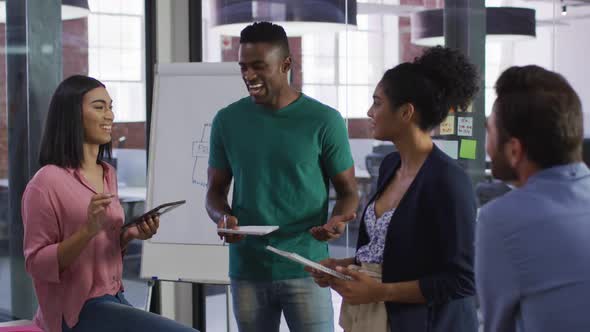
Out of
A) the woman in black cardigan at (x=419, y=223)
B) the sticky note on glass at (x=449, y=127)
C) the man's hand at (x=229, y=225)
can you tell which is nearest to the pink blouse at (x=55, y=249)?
the man's hand at (x=229, y=225)

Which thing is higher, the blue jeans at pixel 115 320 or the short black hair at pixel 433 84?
the short black hair at pixel 433 84

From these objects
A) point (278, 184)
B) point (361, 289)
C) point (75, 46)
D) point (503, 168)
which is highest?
point (75, 46)

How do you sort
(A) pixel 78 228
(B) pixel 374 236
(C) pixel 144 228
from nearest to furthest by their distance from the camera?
1. (B) pixel 374 236
2. (A) pixel 78 228
3. (C) pixel 144 228

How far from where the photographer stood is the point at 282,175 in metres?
2.80

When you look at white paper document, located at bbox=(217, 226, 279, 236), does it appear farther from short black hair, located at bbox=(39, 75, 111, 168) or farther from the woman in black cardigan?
short black hair, located at bbox=(39, 75, 111, 168)

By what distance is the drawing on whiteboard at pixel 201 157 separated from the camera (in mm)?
4137

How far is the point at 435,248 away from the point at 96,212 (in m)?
1.20

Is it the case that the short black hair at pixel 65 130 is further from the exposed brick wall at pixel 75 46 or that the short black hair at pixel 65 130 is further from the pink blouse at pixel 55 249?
the exposed brick wall at pixel 75 46

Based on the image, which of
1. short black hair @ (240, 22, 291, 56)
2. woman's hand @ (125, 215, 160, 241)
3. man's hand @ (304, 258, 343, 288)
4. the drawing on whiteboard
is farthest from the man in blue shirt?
the drawing on whiteboard

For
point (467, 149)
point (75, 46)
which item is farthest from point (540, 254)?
point (75, 46)

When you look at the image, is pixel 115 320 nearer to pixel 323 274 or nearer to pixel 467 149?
pixel 323 274

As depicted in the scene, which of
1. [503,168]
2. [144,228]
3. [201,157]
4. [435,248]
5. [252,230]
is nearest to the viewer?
[503,168]

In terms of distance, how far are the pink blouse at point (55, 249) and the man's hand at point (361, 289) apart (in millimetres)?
1091

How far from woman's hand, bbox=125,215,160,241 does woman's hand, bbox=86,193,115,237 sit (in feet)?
0.75
